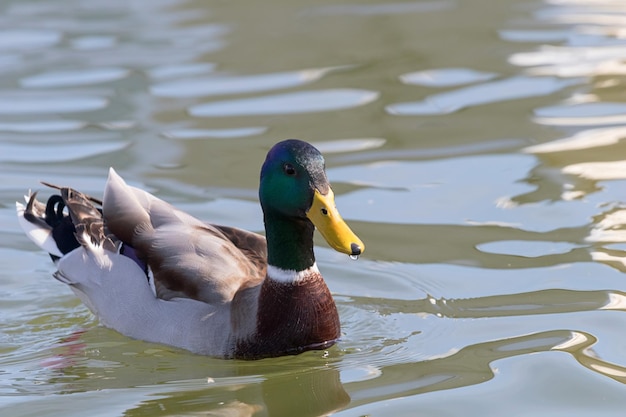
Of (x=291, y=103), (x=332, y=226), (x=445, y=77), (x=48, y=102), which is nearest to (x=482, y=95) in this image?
(x=445, y=77)

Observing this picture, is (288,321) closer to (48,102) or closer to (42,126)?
(42,126)

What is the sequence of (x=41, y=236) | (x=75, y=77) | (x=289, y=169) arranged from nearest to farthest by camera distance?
(x=289, y=169), (x=41, y=236), (x=75, y=77)

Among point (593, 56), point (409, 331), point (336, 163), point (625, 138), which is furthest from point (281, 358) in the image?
point (593, 56)

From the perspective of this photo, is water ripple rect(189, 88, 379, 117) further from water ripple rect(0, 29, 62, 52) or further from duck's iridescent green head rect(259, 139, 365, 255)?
duck's iridescent green head rect(259, 139, 365, 255)

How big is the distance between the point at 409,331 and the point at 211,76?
538 cm

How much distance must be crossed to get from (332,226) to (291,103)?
4.75 meters

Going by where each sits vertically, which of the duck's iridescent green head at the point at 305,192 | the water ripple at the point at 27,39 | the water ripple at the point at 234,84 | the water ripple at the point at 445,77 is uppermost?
the duck's iridescent green head at the point at 305,192

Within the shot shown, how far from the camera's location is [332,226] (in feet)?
18.3

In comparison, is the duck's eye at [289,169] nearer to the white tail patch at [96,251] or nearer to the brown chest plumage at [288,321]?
the brown chest plumage at [288,321]

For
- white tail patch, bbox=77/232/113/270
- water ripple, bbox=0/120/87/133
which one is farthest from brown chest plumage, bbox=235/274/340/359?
water ripple, bbox=0/120/87/133

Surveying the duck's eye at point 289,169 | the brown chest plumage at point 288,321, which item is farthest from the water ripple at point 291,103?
the duck's eye at point 289,169

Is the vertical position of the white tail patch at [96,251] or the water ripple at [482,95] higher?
the water ripple at [482,95]

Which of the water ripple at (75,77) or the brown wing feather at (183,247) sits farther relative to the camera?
the water ripple at (75,77)

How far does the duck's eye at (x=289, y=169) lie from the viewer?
5715 mm
